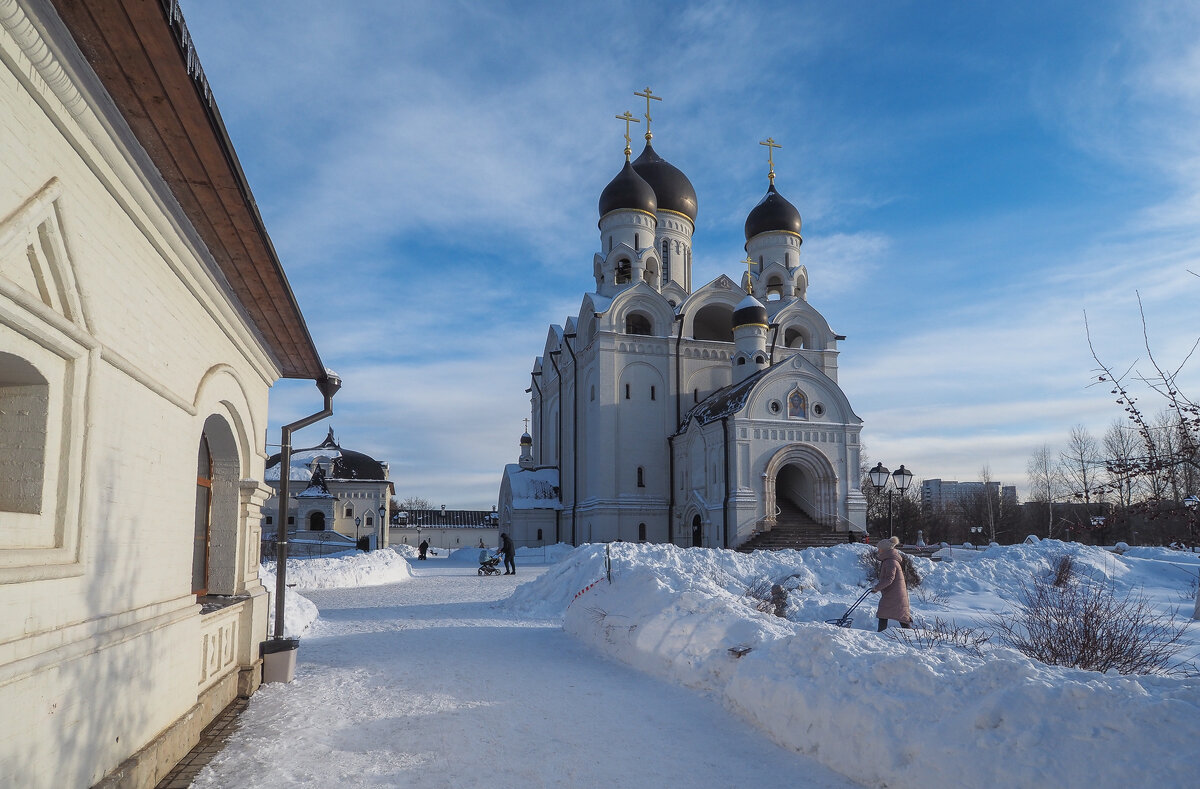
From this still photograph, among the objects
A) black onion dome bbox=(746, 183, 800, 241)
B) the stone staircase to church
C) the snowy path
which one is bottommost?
the snowy path

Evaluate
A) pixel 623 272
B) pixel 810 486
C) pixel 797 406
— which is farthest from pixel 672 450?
pixel 623 272

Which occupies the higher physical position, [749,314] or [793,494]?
[749,314]

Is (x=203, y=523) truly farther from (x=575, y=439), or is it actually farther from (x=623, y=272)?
(x=623, y=272)

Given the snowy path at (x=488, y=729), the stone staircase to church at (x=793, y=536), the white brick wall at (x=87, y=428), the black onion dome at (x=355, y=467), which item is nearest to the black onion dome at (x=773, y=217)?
the stone staircase to church at (x=793, y=536)

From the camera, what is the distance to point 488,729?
6.30 m

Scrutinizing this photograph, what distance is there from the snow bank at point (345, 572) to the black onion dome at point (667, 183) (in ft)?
73.9

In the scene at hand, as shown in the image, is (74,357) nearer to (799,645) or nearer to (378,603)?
(799,645)

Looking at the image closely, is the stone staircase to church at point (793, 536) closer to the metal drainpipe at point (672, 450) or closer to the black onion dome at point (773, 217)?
the metal drainpipe at point (672, 450)

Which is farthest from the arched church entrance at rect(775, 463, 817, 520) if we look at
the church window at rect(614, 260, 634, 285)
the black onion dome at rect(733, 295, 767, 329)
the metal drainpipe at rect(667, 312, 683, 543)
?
the church window at rect(614, 260, 634, 285)

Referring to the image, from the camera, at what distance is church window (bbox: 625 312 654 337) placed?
36375 mm

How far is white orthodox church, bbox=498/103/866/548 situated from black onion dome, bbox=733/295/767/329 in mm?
58

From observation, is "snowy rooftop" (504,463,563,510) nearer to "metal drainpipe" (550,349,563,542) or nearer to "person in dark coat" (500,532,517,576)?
"metal drainpipe" (550,349,563,542)

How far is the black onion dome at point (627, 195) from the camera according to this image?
1490 inches

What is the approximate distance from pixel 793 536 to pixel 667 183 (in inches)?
755
